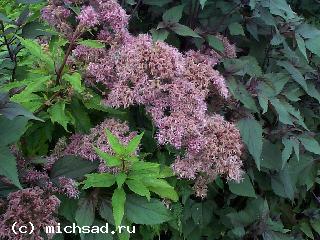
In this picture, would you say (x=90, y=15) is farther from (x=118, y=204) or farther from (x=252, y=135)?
(x=252, y=135)

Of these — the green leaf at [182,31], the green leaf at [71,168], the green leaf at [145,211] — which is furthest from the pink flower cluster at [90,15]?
the green leaf at [145,211]

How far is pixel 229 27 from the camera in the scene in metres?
2.65

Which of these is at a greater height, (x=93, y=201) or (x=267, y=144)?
(x=93, y=201)

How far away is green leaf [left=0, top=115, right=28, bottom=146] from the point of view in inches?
67.2

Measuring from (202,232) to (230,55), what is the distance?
3.43ft

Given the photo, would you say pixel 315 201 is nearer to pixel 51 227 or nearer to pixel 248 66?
pixel 248 66

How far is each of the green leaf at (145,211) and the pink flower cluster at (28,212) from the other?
0.95 ft

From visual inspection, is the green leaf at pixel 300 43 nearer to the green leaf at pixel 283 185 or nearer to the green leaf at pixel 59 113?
the green leaf at pixel 283 185

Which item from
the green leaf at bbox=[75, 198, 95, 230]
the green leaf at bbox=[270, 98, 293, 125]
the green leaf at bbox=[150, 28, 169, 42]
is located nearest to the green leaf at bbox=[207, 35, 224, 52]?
the green leaf at bbox=[150, 28, 169, 42]

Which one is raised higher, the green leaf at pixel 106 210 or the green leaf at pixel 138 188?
the green leaf at pixel 138 188

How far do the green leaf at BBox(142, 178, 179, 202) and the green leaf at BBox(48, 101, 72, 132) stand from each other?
42 centimetres

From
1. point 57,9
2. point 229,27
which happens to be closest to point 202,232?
point 229,27

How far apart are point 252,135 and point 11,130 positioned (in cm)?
119

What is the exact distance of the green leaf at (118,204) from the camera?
1761mm
